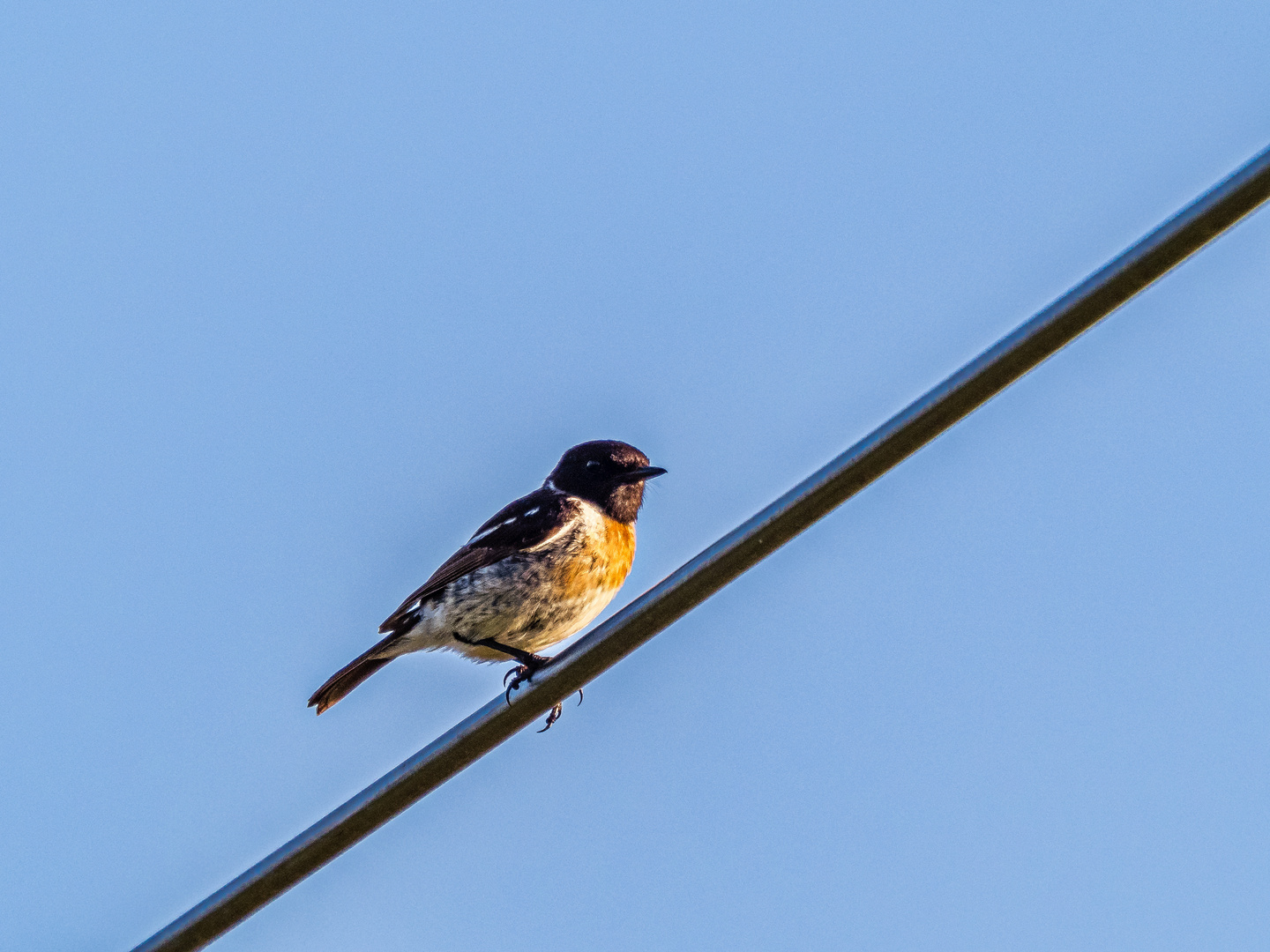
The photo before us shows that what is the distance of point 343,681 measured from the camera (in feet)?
24.9

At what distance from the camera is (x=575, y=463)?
9062 mm

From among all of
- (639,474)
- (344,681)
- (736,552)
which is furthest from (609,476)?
(736,552)

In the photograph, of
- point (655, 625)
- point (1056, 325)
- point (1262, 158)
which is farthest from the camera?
point (655, 625)

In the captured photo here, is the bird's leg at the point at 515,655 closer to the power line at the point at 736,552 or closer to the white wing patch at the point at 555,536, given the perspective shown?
the white wing patch at the point at 555,536

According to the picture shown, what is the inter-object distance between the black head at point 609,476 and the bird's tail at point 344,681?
1.76 m

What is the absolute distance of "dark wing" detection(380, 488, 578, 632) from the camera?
7.93 meters

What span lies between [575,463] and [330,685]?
7.66 feet

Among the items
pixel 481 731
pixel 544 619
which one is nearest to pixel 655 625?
pixel 481 731

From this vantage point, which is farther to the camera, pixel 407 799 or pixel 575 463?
pixel 575 463

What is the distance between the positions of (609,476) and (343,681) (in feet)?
7.09

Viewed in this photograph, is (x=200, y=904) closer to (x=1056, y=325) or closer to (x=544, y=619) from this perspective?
(x=1056, y=325)

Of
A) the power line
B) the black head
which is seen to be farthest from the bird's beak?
the power line

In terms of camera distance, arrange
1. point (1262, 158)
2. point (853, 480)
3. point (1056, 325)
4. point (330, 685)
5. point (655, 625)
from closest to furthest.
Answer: point (1262, 158) < point (1056, 325) < point (853, 480) < point (655, 625) < point (330, 685)

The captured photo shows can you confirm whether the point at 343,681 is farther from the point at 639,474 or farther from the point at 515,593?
the point at 639,474
